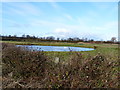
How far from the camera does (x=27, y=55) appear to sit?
13.6 feet

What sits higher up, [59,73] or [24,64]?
[24,64]

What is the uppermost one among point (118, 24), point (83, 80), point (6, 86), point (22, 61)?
point (118, 24)

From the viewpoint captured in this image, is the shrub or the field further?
the shrub

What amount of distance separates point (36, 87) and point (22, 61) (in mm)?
1472

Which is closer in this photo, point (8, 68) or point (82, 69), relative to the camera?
point (82, 69)

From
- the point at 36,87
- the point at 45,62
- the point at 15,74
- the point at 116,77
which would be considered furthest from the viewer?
the point at 45,62

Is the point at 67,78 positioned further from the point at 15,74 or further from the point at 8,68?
the point at 8,68

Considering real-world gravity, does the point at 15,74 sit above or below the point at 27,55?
below

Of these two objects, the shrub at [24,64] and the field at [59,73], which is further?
the shrub at [24,64]

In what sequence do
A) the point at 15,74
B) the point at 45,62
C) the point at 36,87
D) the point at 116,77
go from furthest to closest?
the point at 45,62 → the point at 15,74 → the point at 116,77 → the point at 36,87

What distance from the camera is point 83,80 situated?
2.79 m

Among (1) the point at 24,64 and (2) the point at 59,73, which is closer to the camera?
(2) the point at 59,73

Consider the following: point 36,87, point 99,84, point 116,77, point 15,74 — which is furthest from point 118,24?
point 15,74

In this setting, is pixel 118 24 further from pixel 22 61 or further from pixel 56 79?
pixel 22 61
